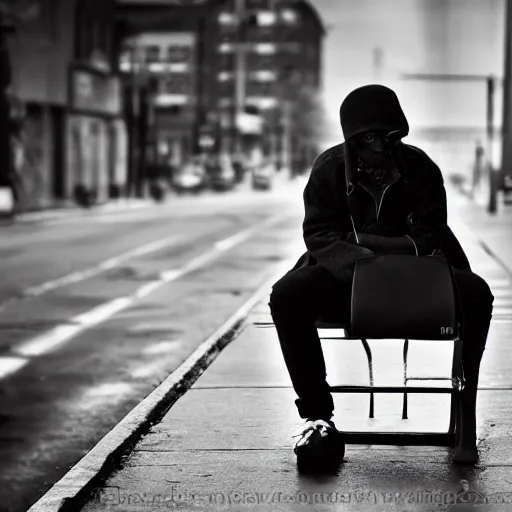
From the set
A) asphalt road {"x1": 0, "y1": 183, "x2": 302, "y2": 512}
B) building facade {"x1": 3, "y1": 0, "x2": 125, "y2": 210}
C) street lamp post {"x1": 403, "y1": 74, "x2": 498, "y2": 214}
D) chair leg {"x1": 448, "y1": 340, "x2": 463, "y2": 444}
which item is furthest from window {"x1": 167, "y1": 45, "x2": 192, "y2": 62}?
chair leg {"x1": 448, "y1": 340, "x2": 463, "y2": 444}

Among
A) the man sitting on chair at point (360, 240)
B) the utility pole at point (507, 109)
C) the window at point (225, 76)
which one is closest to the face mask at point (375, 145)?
the man sitting on chair at point (360, 240)

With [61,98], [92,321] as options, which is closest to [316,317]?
[92,321]

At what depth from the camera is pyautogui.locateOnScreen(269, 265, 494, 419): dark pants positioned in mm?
5605

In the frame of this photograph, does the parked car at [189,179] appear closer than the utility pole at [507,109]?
No

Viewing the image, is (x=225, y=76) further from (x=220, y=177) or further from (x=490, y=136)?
(x=490, y=136)

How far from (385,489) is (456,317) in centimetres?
77

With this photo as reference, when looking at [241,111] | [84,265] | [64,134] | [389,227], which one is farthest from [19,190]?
[241,111]

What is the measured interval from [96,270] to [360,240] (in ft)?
50.0

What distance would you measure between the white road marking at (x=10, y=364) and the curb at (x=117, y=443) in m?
1.51

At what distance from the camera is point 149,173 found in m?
69.4

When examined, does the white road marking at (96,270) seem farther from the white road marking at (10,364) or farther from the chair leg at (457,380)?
the chair leg at (457,380)

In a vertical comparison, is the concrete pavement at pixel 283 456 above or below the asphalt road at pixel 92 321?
above

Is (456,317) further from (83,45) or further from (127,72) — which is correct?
(127,72)

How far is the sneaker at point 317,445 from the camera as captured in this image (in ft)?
18.6
